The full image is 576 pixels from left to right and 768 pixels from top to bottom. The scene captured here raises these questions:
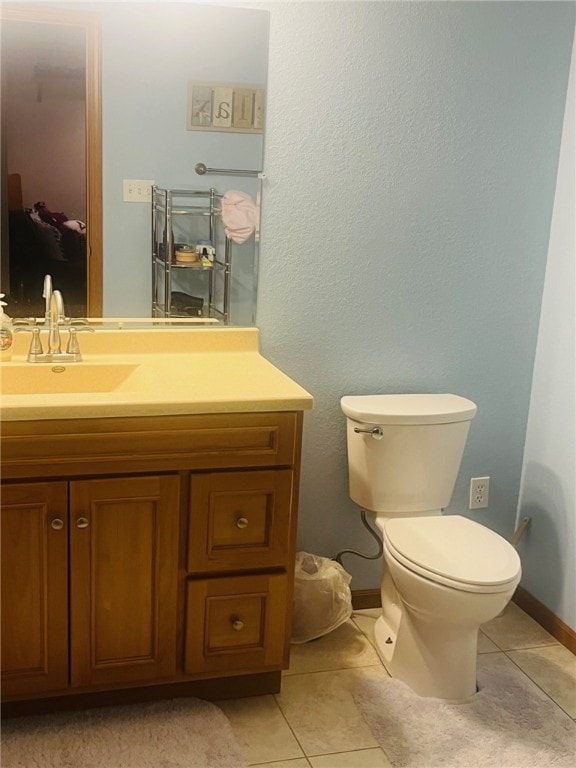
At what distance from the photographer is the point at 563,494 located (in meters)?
2.75

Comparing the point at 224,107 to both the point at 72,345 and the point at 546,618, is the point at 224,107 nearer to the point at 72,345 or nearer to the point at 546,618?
the point at 72,345

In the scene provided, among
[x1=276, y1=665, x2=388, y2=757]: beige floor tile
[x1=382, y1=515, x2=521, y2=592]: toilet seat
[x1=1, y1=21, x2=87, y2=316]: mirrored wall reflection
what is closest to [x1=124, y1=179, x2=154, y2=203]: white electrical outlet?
[x1=1, y1=21, x2=87, y2=316]: mirrored wall reflection

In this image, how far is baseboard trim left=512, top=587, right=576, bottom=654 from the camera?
2699mm

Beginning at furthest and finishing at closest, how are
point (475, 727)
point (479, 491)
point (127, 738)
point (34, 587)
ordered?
point (479, 491) → point (475, 727) → point (127, 738) → point (34, 587)

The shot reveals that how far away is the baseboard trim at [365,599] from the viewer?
287 cm

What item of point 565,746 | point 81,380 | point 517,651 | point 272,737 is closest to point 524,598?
point 517,651

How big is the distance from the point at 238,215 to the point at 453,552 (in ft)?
3.63

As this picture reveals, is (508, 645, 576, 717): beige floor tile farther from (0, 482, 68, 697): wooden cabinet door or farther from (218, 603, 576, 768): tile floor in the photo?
(0, 482, 68, 697): wooden cabinet door

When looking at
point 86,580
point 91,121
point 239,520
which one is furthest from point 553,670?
point 91,121

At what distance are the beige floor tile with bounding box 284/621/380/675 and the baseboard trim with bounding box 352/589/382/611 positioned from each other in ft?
0.52

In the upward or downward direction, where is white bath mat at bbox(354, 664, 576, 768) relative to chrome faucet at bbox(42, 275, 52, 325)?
downward

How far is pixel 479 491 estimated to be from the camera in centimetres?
294

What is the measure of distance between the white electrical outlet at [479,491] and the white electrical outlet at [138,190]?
4.62ft

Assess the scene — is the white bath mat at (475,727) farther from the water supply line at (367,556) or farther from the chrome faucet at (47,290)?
the chrome faucet at (47,290)
